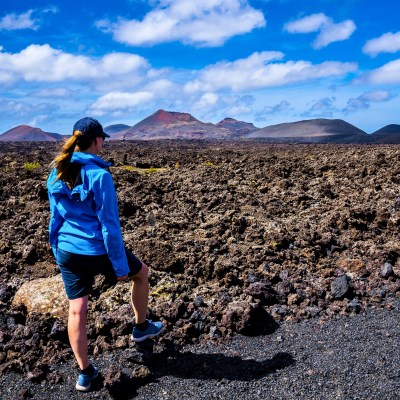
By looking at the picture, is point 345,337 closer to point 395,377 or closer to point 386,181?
point 395,377

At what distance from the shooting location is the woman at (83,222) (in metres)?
3.38

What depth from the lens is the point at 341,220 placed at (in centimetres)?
713

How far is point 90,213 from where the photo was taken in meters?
3.49

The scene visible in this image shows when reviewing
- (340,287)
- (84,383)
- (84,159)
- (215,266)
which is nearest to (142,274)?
(84,383)

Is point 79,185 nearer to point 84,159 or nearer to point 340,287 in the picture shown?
point 84,159

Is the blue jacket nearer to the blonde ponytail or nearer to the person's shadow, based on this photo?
the blonde ponytail

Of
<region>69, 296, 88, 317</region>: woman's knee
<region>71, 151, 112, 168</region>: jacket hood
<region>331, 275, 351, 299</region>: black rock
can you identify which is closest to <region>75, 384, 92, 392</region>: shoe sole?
<region>69, 296, 88, 317</region>: woman's knee

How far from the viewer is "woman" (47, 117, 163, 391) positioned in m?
3.38

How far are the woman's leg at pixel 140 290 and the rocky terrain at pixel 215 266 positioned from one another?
0.38 m

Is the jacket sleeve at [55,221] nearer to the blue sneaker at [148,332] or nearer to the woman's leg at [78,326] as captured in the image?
the woman's leg at [78,326]

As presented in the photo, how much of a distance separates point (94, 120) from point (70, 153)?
0.31 meters

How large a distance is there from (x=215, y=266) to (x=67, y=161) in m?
2.64

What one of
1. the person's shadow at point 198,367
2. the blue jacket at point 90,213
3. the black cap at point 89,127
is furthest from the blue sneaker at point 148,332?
the black cap at point 89,127

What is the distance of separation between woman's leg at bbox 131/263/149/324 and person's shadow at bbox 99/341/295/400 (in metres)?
0.36
